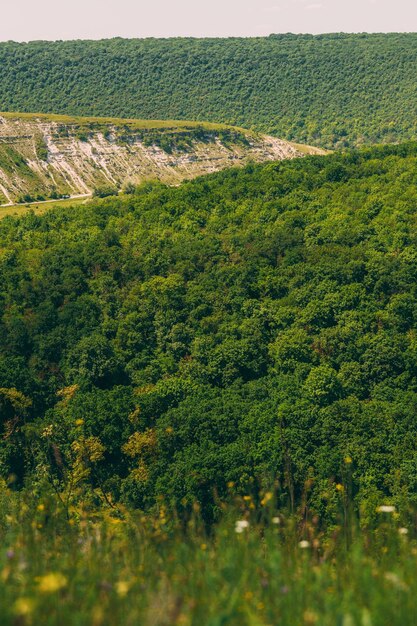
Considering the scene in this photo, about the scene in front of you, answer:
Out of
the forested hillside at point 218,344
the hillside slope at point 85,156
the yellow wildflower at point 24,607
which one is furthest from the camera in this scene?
the hillside slope at point 85,156

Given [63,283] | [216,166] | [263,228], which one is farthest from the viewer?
[216,166]

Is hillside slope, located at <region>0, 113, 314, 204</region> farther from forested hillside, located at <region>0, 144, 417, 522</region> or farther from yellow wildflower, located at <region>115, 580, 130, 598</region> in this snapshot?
yellow wildflower, located at <region>115, 580, 130, 598</region>

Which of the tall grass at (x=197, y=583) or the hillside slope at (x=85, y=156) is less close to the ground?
the hillside slope at (x=85, y=156)

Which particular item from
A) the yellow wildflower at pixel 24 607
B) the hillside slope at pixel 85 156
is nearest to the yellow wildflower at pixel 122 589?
the yellow wildflower at pixel 24 607

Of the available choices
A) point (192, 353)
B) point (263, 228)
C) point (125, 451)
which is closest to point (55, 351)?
point (192, 353)

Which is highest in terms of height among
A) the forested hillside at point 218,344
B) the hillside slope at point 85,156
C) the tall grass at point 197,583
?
the hillside slope at point 85,156

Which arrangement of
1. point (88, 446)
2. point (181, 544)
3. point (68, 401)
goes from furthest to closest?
1. point (68, 401)
2. point (88, 446)
3. point (181, 544)

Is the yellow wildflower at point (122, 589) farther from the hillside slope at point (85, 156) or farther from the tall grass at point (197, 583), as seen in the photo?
the hillside slope at point (85, 156)

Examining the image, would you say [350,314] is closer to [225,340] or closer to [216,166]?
[225,340]
